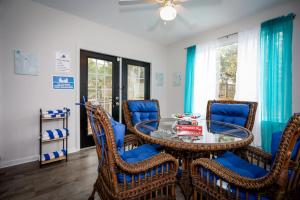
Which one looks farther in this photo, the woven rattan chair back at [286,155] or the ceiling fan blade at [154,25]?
the ceiling fan blade at [154,25]

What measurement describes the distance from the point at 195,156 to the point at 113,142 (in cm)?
92

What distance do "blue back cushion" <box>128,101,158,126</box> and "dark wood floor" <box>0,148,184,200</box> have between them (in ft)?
3.21

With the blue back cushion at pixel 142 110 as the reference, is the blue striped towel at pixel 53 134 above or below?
below

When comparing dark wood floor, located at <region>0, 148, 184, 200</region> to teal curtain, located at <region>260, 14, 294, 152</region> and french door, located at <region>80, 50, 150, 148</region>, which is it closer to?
french door, located at <region>80, 50, 150, 148</region>

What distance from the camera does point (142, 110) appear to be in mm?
2418

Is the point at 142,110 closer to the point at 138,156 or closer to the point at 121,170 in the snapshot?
the point at 138,156

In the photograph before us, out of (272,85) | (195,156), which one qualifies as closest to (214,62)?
(272,85)

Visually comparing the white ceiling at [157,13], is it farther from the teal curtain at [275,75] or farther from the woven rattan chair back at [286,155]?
the woven rattan chair back at [286,155]

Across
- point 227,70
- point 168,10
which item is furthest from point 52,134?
point 227,70

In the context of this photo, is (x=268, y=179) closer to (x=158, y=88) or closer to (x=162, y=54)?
(x=158, y=88)

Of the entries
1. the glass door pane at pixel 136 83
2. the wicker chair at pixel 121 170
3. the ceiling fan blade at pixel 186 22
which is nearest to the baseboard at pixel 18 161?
the wicker chair at pixel 121 170

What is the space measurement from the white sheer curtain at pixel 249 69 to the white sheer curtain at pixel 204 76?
1.74 feet

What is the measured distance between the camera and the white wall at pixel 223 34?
233 cm

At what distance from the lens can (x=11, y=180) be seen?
1.86m
